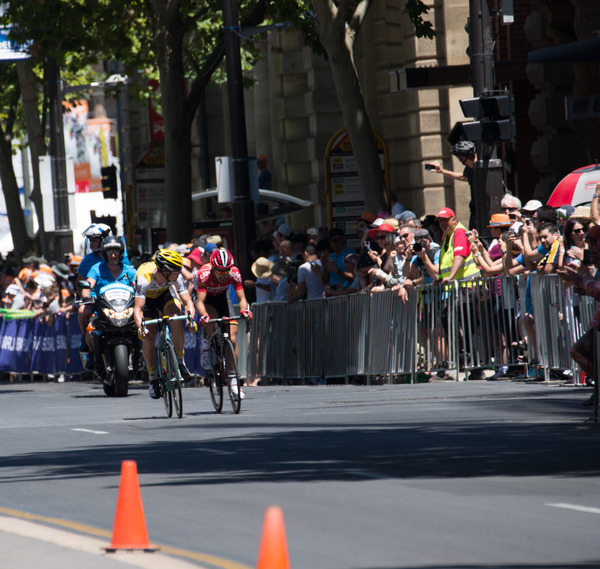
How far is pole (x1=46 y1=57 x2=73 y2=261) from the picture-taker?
99.8 ft

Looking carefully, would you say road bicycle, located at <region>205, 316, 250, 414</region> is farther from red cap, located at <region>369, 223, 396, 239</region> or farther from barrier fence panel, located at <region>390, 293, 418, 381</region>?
red cap, located at <region>369, 223, 396, 239</region>

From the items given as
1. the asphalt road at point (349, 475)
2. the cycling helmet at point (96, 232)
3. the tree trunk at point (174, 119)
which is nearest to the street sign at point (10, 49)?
the tree trunk at point (174, 119)

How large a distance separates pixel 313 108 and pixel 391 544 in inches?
1087

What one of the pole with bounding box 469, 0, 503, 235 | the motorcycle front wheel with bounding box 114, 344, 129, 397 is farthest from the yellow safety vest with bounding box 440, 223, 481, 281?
the motorcycle front wheel with bounding box 114, 344, 129, 397

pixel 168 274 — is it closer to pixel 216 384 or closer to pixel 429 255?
pixel 216 384

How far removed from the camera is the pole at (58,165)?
30.4 metres

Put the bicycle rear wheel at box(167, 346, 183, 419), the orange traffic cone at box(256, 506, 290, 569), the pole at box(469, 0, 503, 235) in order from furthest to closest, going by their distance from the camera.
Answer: the pole at box(469, 0, 503, 235) < the bicycle rear wheel at box(167, 346, 183, 419) < the orange traffic cone at box(256, 506, 290, 569)

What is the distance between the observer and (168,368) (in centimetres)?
1633

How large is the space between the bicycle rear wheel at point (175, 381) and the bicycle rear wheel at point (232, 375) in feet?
1.64

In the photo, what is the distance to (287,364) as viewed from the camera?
867 inches

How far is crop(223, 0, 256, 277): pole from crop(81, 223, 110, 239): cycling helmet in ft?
6.17

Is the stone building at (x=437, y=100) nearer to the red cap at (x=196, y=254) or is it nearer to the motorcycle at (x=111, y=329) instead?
the red cap at (x=196, y=254)

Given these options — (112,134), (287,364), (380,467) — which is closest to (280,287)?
(287,364)

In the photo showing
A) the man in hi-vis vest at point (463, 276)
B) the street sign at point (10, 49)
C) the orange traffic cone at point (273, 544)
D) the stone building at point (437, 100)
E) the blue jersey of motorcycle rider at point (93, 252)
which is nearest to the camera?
the orange traffic cone at point (273, 544)
